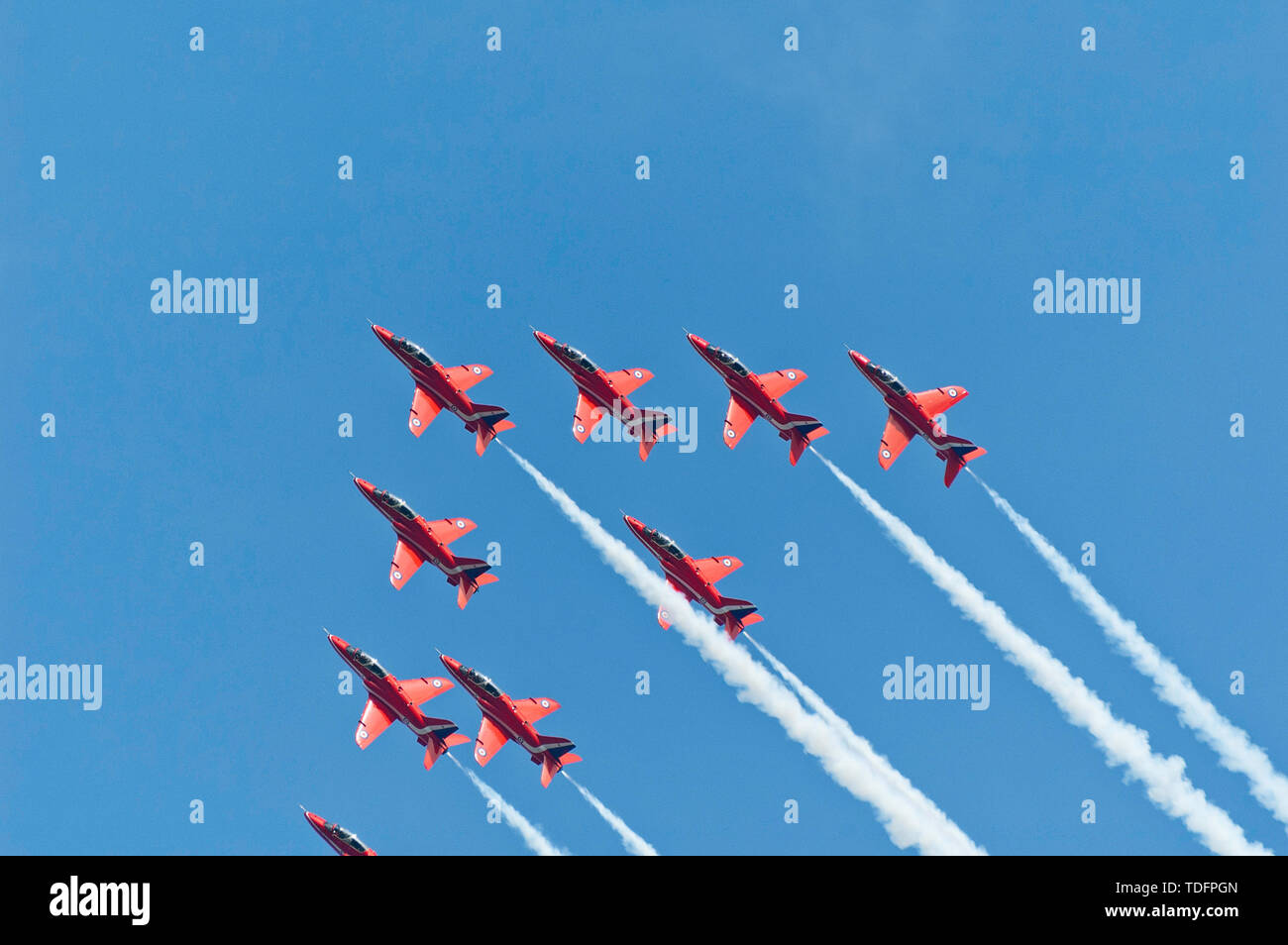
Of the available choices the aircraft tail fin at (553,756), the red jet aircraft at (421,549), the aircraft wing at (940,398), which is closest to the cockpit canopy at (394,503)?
the red jet aircraft at (421,549)

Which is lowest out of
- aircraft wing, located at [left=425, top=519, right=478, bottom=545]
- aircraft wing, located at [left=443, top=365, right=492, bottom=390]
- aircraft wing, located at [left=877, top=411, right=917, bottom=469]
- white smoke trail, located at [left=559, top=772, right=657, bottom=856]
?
white smoke trail, located at [left=559, top=772, right=657, bottom=856]

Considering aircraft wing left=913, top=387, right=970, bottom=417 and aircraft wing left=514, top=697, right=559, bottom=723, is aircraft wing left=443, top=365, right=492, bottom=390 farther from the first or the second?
aircraft wing left=913, top=387, right=970, bottom=417

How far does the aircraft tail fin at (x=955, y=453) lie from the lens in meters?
79.4

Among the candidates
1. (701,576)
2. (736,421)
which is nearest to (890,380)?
(736,421)

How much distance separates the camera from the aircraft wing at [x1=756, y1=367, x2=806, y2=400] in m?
79.5

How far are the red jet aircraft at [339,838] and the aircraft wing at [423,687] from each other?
317 inches

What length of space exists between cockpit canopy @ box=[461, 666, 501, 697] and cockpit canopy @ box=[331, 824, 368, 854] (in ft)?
34.9

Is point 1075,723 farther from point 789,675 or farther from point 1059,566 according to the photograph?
point 789,675

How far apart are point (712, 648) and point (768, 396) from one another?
1431 centimetres

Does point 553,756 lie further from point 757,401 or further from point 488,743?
point 757,401

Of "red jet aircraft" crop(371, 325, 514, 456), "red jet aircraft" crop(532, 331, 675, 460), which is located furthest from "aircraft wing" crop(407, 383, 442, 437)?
"red jet aircraft" crop(532, 331, 675, 460)

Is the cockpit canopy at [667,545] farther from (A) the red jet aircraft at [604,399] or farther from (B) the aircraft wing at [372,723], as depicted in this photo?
(B) the aircraft wing at [372,723]

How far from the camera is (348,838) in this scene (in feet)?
258
